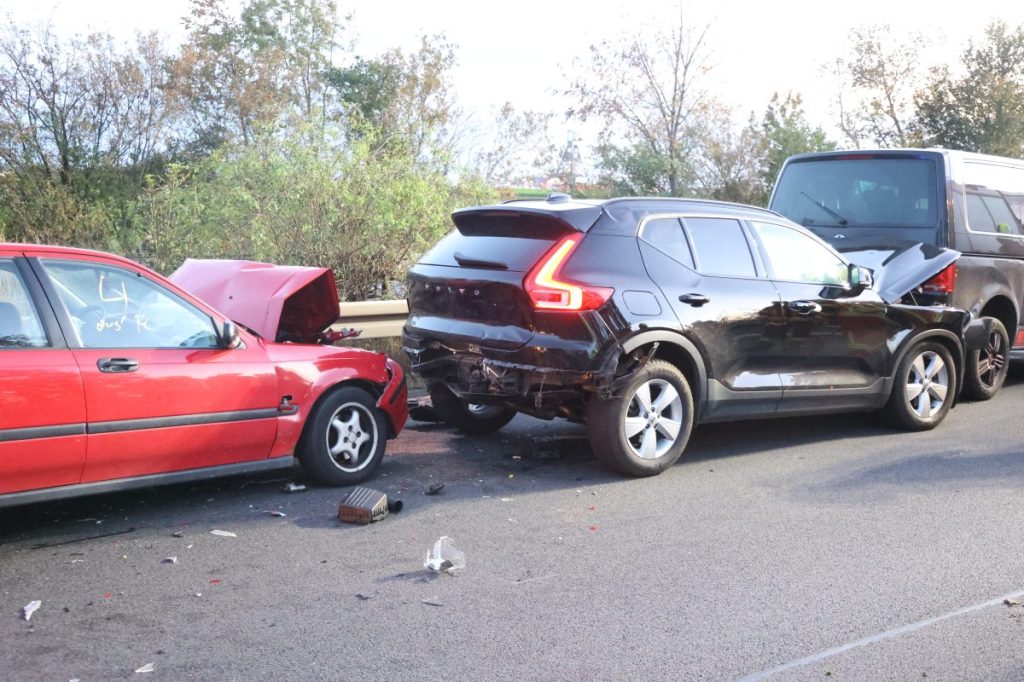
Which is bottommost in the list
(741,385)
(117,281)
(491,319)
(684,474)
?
(684,474)

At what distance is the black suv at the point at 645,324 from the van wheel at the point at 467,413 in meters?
0.01

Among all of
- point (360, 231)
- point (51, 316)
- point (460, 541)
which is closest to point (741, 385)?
point (460, 541)

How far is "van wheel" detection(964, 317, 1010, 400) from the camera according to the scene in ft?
32.6

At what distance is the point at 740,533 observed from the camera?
5.72m

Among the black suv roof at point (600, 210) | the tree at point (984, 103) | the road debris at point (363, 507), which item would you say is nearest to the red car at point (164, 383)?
the road debris at point (363, 507)

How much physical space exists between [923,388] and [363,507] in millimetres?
4926

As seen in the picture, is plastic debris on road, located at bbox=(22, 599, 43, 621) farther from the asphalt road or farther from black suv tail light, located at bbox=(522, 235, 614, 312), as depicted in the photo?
black suv tail light, located at bbox=(522, 235, 614, 312)

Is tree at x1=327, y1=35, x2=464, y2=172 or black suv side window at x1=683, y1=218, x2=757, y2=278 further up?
tree at x1=327, y1=35, x2=464, y2=172

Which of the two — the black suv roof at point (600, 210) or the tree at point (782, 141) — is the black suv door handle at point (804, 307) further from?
the tree at point (782, 141)

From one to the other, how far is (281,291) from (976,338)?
614 cm

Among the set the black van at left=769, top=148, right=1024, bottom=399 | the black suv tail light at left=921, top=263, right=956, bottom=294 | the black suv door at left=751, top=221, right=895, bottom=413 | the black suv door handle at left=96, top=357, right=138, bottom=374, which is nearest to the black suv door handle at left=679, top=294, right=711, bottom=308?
the black suv door at left=751, top=221, right=895, bottom=413

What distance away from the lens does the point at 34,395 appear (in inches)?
203

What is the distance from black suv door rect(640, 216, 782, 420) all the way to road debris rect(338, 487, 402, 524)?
2.34 meters

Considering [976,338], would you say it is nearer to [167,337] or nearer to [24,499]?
[167,337]
